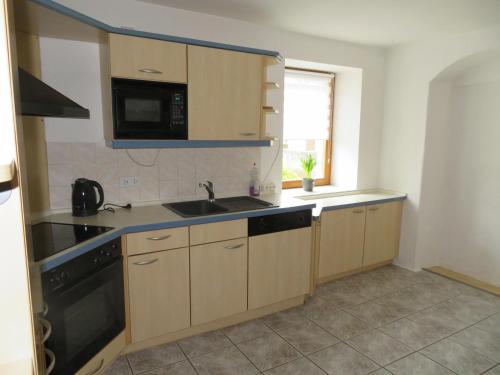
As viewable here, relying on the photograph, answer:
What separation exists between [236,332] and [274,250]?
675 millimetres

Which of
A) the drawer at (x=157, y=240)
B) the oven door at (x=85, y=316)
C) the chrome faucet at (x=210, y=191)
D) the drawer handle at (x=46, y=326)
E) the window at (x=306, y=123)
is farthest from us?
the window at (x=306, y=123)

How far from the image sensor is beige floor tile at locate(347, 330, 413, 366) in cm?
230

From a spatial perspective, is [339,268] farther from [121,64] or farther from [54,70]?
[54,70]

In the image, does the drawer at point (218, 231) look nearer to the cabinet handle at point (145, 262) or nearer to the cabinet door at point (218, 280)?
the cabinet door at point (218, 280)

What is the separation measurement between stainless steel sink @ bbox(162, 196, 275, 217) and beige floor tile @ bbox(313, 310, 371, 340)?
3.38ft

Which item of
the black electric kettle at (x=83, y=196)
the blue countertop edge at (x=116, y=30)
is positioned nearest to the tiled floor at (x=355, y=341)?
the black electric kettle at (x=83, y=196)

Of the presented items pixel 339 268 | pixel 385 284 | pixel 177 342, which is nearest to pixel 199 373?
pixel 177 342

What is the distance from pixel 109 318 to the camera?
206 cm

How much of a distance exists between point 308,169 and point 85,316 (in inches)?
109

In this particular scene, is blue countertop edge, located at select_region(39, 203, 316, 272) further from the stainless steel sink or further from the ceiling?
the ceiling

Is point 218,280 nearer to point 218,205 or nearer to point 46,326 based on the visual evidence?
point 218,205

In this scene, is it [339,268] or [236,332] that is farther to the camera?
[339,268]

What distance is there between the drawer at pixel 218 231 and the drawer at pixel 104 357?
0.75 meters

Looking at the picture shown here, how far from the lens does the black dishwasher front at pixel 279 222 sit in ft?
8.46
